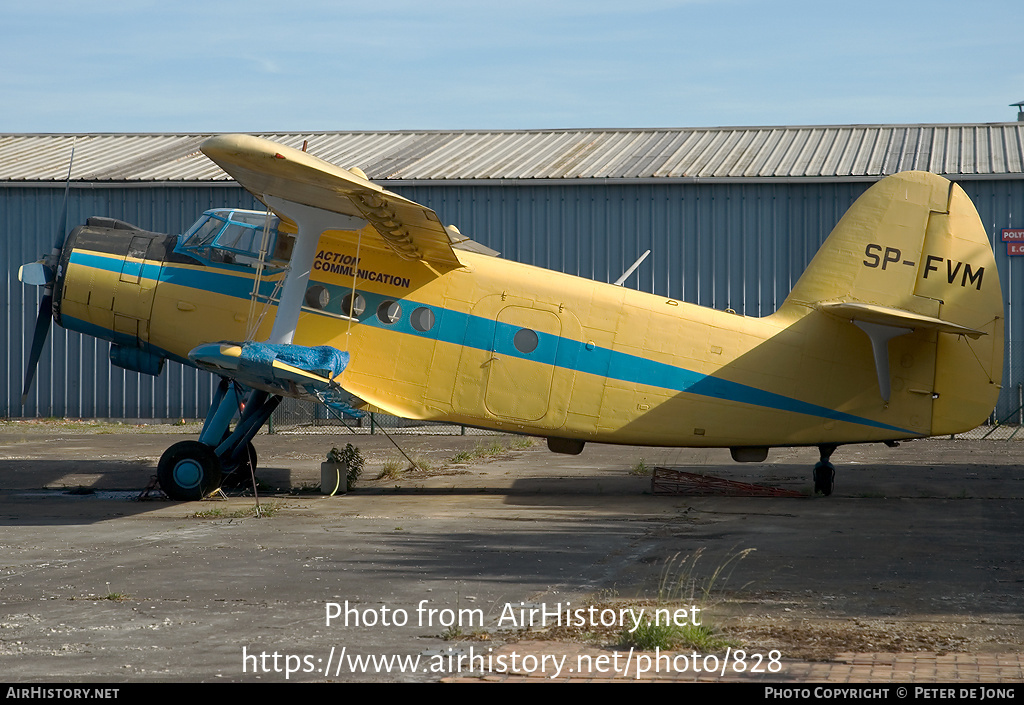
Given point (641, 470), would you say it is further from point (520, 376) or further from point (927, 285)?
point (927, 285)

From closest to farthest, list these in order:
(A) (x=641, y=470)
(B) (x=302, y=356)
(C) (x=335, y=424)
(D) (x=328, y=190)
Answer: (D) (x=328, y=190) < (B) (x=302, y=356) < (A) (x=641, y=470) < (C) (x=335, y=424)

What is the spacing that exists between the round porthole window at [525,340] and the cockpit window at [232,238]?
322cm

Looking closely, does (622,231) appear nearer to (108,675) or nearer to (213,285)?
(213,285)

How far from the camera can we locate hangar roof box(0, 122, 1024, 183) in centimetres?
2427

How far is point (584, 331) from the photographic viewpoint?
43.1 ft

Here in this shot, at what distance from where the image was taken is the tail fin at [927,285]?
12.7m

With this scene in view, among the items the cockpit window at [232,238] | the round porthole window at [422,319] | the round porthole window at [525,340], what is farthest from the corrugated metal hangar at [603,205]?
the cockpit window at [232,238]

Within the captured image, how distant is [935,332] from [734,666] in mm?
8282

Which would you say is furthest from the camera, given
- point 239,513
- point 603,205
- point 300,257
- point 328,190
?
point 603,205

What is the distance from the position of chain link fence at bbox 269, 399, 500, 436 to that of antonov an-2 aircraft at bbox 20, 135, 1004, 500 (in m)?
10.5

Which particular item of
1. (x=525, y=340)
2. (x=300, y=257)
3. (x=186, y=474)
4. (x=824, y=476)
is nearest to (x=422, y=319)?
(x=525, y=340)

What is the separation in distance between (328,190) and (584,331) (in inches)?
149

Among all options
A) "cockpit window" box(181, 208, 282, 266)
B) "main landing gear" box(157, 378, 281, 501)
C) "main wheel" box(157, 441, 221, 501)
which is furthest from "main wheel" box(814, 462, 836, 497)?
"main wheel" box(157, 441, 221, 501)

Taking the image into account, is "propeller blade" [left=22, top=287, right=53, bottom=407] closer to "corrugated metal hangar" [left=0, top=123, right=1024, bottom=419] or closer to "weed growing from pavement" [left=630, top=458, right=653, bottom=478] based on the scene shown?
"weed growing from pavement" [left=630, top=458, right=653, bottom=478]
